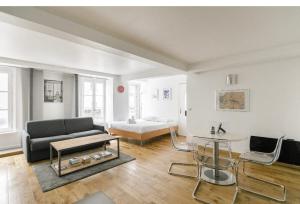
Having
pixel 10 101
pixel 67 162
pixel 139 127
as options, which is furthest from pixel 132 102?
pixel 67 162

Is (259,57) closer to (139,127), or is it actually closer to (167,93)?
(139,127)

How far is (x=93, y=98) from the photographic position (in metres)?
5.90

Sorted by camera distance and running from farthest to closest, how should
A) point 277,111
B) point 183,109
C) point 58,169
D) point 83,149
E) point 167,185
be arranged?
point 183,109, point 83,149, point 277,111, point 58,169, point 167,185

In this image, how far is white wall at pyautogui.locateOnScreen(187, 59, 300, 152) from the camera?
311cm

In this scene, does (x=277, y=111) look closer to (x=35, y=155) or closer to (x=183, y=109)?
(x=183, y=109)

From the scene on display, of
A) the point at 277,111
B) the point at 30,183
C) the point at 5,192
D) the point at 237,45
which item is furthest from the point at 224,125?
the point at 5,192

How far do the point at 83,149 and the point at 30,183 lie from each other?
65.5 inches

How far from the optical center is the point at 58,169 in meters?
2.76

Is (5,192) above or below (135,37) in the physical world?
below

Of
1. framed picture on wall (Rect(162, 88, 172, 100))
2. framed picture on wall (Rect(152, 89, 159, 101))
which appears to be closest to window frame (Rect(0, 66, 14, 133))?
framed picture on wall (Rect(152, 89, 159, 101))

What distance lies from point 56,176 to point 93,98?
3559 millimetres

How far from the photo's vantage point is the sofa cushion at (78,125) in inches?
175

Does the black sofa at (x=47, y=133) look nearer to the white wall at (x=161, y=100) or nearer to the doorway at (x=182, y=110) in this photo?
the white wall at (x=161, y=100)

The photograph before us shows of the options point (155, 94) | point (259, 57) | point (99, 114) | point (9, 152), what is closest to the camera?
point (259, 57)
